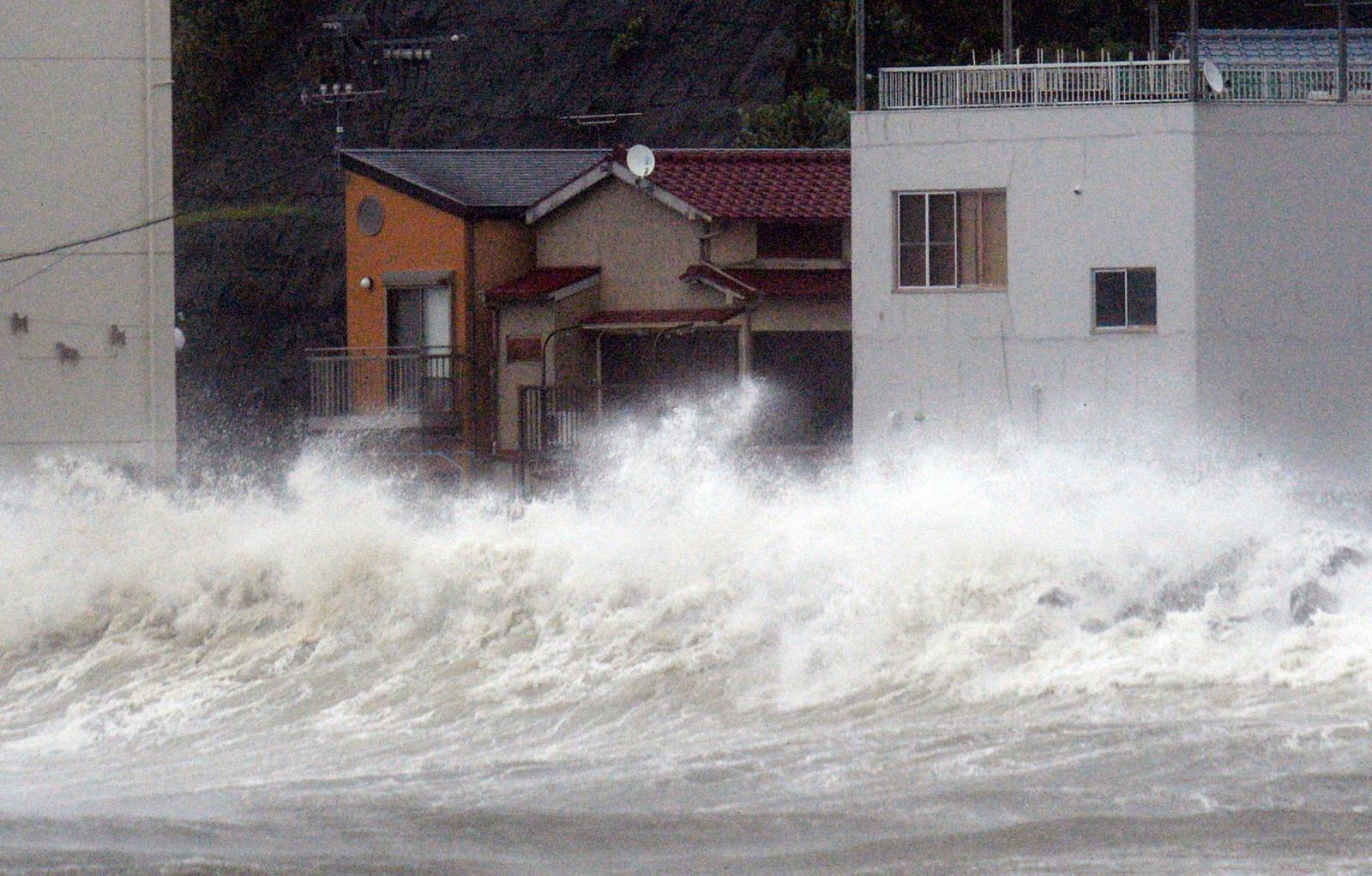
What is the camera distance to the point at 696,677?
52.8 feet

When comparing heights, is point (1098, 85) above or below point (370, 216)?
above

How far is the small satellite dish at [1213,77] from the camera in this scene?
81.2ft

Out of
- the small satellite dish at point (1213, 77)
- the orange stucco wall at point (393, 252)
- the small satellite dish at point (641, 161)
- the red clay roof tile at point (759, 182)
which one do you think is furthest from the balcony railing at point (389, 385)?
the small satellite dish at point (1213, 77)

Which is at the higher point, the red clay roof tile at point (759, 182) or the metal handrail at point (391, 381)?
the red clay roof tile at point (759, 182)

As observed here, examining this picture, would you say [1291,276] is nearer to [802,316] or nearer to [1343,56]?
[1343,56]

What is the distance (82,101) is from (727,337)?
9.27 m

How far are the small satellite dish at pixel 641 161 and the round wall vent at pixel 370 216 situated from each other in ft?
15.0

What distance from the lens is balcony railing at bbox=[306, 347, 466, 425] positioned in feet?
104

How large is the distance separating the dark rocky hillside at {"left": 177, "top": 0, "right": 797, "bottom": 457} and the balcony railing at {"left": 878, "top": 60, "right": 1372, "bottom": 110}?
653 inches

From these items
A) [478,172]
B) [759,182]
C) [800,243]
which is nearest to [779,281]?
[800,243]

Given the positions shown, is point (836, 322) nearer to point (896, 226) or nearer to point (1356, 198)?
point (896, 226)

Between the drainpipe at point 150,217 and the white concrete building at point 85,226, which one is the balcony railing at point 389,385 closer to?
the drainpipe at point 150,217

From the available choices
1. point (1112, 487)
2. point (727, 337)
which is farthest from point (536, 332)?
point (1112, 487)

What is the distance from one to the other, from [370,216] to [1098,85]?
12.3 meters
